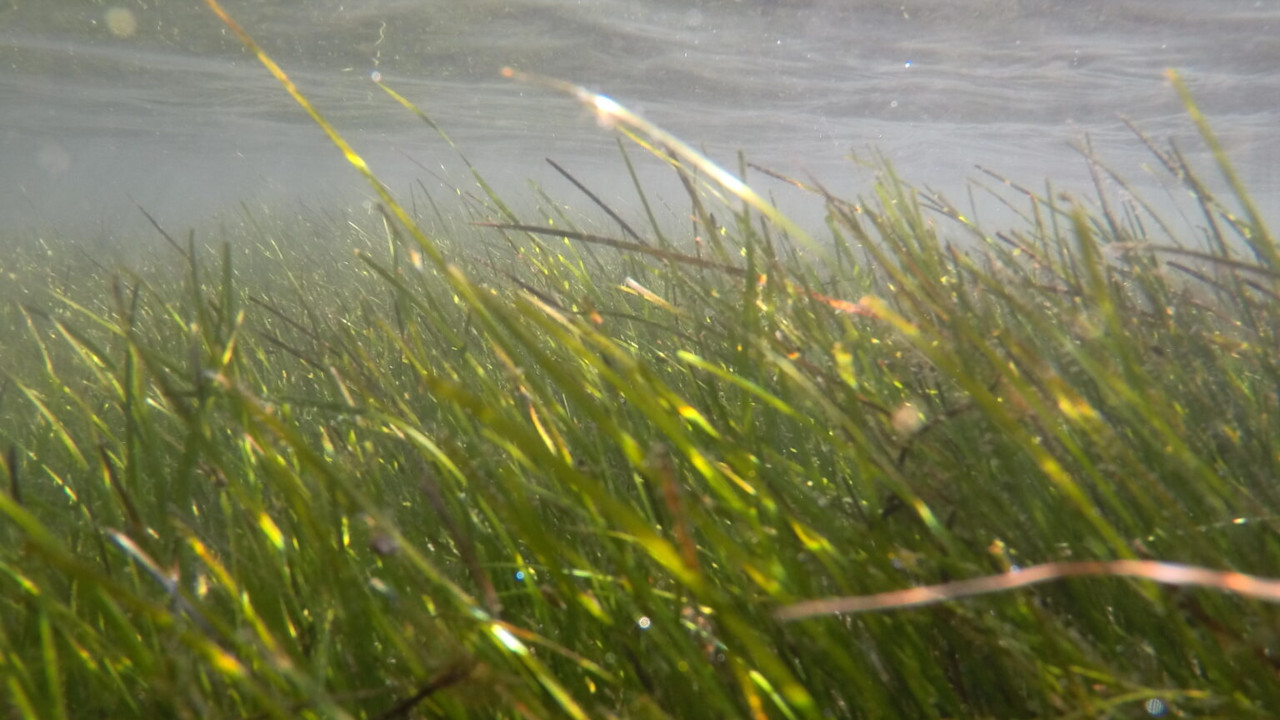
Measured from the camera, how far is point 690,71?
58.5 feet

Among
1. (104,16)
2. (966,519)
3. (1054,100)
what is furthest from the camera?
(1054,100)

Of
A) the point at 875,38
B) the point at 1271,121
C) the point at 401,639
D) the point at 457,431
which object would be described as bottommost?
the point at 457,431

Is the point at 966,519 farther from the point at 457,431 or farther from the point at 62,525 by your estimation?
the point at 62,525

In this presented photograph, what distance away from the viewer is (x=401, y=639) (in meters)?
0.96

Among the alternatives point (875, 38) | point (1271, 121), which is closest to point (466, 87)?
point (875, 38)

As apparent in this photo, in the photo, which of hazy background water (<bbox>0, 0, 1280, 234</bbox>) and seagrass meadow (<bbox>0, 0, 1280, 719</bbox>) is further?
hazy background water (<bbox>0, 0, 1280, 234</bbox>)

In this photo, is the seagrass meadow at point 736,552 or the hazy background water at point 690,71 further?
the hazy background water at point 690,71

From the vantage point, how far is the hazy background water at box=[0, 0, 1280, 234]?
13109 millimetres

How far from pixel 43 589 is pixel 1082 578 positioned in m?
1.57

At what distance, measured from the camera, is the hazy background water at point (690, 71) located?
13.1 meters

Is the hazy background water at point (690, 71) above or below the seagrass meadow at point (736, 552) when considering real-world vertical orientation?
above

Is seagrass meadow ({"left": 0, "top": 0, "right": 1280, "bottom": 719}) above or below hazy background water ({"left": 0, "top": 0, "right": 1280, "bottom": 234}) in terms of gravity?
below

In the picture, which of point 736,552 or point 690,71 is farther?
point 690,71

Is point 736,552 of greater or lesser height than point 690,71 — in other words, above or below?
below
